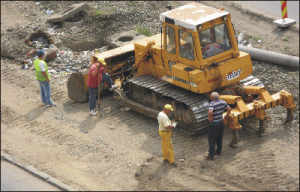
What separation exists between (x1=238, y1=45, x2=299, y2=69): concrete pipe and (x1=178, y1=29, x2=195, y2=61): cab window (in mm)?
3688

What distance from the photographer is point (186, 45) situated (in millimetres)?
10023

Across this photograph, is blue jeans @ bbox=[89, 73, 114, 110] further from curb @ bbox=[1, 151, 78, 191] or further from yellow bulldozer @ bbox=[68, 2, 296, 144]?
curb @ bbox=[1, 151, 78, 191]

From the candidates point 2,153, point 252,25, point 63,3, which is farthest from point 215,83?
point 63,3

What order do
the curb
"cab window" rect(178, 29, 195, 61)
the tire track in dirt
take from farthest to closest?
"cab window" rect(178, 29, 195, 61), the curb, the tire track in dirt

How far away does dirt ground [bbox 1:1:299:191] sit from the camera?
8.62 meters

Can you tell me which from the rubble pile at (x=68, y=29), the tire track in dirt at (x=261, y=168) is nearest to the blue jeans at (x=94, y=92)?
the rubble pile at (x=68, y=29)

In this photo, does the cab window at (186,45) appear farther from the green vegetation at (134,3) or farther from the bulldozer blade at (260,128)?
the green vegetation at (134,3)

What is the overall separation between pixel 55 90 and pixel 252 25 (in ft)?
21.9

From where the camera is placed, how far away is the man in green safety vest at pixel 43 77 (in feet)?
39.5

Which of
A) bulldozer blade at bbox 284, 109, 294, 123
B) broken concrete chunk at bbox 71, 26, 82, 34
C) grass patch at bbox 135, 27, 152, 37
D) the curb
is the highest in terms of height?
broken concrete chunk at bbox 71, 26, 82, 34

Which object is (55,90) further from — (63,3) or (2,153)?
(63,3)

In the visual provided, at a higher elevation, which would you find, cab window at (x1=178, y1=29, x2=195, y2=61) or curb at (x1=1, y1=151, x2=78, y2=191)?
cab window at (x1=178, y1=29, x2=195, y2=61)

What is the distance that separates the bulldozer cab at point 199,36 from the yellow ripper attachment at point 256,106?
0.90 metres

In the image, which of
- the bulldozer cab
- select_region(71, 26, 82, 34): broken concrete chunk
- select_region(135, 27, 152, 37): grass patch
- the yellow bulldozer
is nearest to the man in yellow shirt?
the yellow bulldozer
